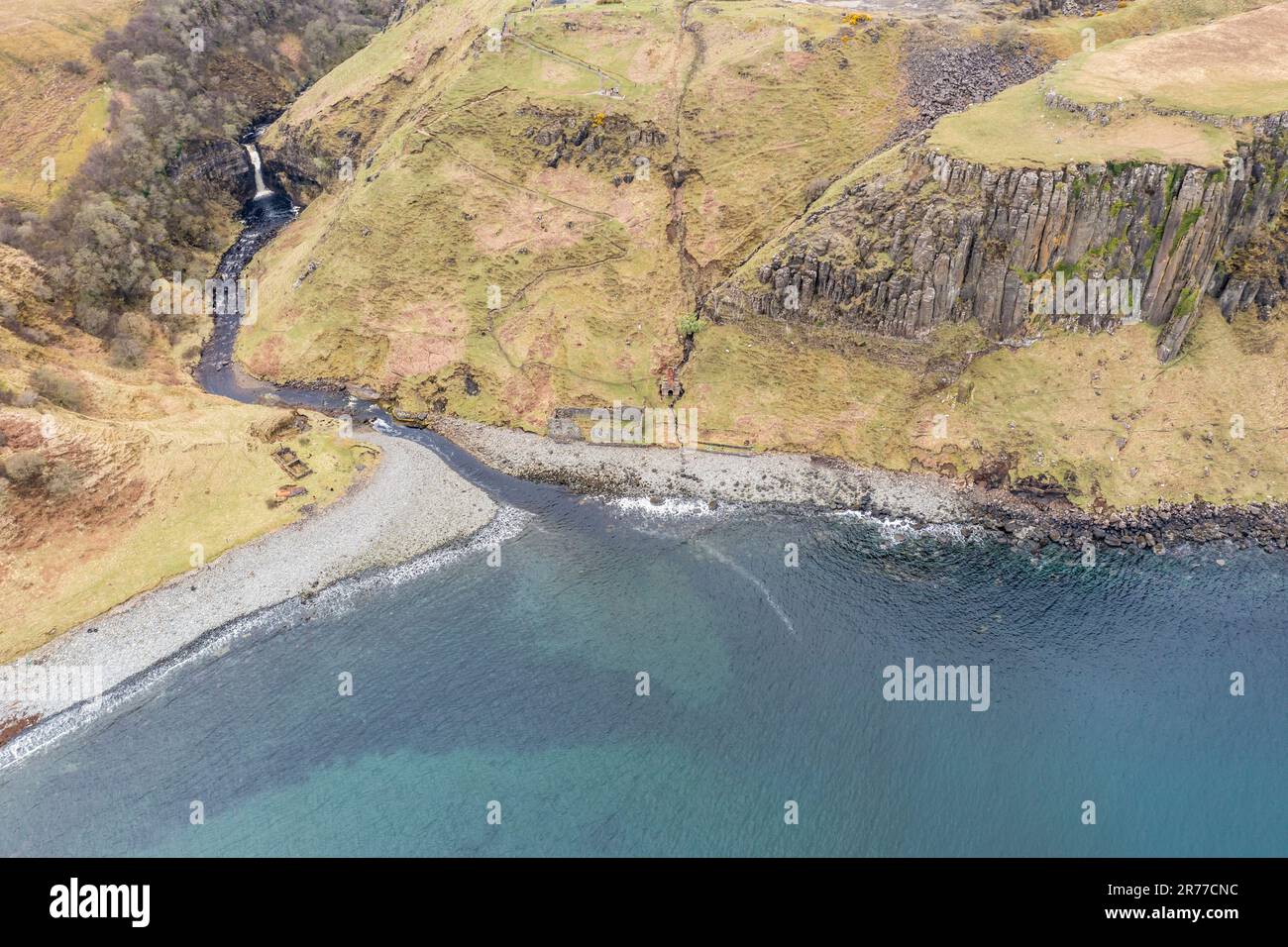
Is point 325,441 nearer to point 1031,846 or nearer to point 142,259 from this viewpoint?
point 142,259

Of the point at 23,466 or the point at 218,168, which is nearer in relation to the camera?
the point at 23,466

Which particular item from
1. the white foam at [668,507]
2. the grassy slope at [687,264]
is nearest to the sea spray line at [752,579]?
the white foam at [668,507]

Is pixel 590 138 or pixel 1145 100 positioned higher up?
pixel 590 138

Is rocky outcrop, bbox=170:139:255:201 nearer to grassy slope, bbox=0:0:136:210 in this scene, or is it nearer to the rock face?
grassy slope, bbox=0:0:136:210

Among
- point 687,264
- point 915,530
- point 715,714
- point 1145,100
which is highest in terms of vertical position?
point 1145,100

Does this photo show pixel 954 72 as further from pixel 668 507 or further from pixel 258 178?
pixel 258 178

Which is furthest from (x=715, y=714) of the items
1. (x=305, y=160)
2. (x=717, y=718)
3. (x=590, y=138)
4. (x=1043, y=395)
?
(x=305, y=160)

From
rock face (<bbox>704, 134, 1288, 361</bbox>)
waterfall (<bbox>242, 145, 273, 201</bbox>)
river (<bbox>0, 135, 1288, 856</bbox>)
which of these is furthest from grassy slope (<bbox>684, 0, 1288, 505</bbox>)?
waterfall (<bbox>242, 145, 273, 201</bbox>)

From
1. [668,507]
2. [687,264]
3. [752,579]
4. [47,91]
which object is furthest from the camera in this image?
[47,91]

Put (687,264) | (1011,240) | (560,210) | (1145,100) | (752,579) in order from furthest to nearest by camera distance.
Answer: (560,210)
(687,264)
(1011,240)
(1145,100)
(752,579)
